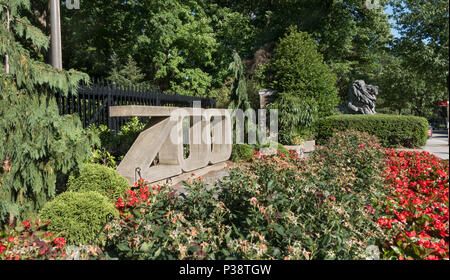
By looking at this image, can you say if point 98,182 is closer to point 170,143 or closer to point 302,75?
point 170,143

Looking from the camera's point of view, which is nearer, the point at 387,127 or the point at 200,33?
the point at 387,127

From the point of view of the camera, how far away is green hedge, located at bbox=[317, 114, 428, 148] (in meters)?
11.9

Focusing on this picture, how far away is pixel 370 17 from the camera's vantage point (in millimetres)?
18734

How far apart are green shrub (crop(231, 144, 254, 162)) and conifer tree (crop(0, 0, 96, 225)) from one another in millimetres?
5464

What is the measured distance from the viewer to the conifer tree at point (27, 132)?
123 inches

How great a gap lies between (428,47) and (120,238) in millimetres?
18674

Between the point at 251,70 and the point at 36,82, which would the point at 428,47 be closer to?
the point at 251,70

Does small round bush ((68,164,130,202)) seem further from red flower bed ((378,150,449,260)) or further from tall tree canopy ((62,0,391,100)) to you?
tall tree canopy ((62,0,391,100))

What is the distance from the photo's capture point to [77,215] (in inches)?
127

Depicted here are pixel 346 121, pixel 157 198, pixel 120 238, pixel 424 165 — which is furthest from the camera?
pixel 346 121

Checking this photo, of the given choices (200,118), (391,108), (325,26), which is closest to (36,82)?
(200,118)

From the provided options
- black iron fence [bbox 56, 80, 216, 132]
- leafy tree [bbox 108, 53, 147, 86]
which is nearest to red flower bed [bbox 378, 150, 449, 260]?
black iron fence [bbox 56, 80, 216, 132]

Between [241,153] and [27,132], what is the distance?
241 inches

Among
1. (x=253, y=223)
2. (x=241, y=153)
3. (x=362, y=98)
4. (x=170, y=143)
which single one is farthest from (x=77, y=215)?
(x=362, y=98)
